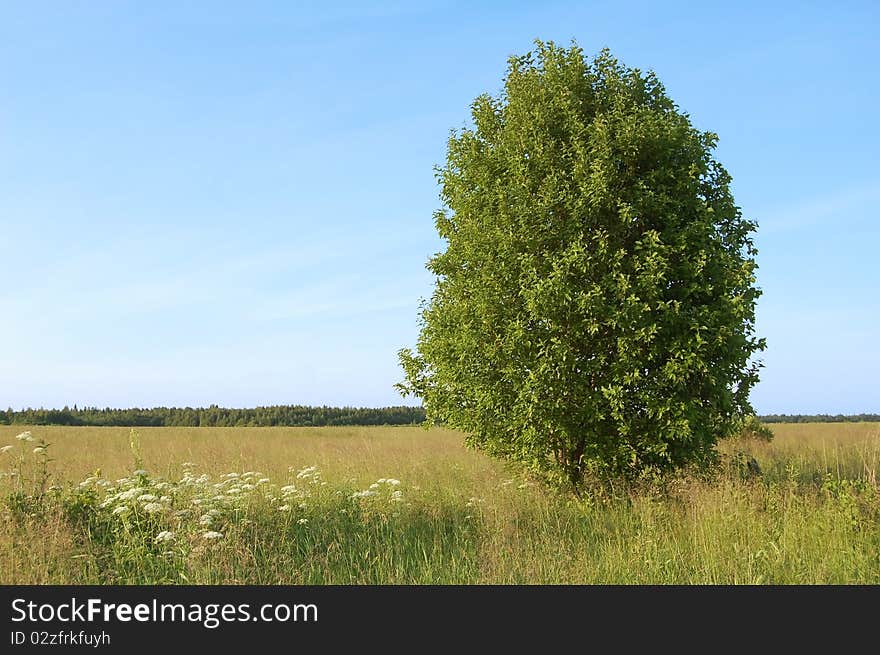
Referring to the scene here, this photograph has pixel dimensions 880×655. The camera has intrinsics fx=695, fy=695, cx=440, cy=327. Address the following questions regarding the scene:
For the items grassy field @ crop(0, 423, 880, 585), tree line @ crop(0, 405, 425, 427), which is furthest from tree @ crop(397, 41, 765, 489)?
tree line @ crop(0, 405, 425, 427)

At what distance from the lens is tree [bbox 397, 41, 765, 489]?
1163cm

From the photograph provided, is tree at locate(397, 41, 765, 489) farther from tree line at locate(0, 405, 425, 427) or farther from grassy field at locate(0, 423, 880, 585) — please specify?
tree line at locate(0, 405, 425, 427)

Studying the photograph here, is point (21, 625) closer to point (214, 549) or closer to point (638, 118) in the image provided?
point (214, 549)

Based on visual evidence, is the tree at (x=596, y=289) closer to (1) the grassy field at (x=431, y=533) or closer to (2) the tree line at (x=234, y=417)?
(1) the grassy field at (x=431, y=533)

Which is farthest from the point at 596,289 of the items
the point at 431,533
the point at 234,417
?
the point at 234,417

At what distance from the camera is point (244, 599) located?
686 centimetres

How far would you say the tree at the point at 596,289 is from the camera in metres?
11.6

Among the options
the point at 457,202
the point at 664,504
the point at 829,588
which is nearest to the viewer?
the point at 829,588

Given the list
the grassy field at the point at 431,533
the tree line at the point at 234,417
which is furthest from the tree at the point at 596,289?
the tree line at the point at 234,417

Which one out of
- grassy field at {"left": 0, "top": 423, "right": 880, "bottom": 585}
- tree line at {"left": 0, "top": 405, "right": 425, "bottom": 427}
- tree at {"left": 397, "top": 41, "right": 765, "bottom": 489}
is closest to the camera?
grassy field at {"left": 0, "top": 423, "right": 880, "bottom": 585}

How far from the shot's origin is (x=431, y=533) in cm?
1049

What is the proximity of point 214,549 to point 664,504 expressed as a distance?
6.87m

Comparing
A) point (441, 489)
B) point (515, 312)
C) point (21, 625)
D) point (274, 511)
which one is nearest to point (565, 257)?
point (515, 312)

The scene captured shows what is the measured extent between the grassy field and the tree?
4.00 ft
